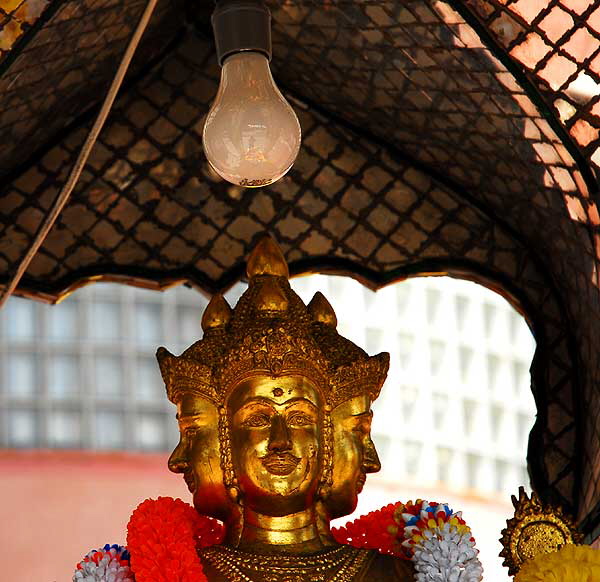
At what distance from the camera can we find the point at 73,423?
1005 cm

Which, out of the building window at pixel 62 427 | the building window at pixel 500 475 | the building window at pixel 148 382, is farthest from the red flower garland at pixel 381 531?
the building window at pixel 500 475

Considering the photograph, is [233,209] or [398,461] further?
[398,461]

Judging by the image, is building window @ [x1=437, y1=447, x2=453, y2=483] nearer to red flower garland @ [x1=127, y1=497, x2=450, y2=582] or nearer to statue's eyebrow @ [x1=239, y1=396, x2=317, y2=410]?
red flower garland @ [x1=127, y1=497, x2=450, y2=582]

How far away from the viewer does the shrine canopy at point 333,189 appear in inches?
130

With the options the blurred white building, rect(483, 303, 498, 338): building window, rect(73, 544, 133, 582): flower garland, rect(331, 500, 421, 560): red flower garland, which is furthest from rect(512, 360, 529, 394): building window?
rect(73, 544, 133, 582): flower garland

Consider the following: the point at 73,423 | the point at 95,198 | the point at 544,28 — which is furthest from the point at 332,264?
the point at 73,423

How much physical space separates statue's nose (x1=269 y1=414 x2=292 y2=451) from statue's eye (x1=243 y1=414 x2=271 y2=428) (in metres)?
0.01

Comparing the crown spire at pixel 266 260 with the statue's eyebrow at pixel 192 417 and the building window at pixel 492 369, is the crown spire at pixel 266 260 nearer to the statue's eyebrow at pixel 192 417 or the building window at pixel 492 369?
the statue's eyebrow at pixel 192 417

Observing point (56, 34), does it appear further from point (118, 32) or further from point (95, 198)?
point (95, 198)

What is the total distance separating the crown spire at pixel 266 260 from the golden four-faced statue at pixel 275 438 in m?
0.03

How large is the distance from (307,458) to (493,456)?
768 cm

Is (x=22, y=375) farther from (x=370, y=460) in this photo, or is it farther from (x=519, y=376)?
(x=370, y=460)

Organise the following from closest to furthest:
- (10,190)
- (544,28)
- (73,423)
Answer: (544,28)
(10,190)
(73,423)

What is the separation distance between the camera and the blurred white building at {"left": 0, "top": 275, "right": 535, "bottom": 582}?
1014cm
